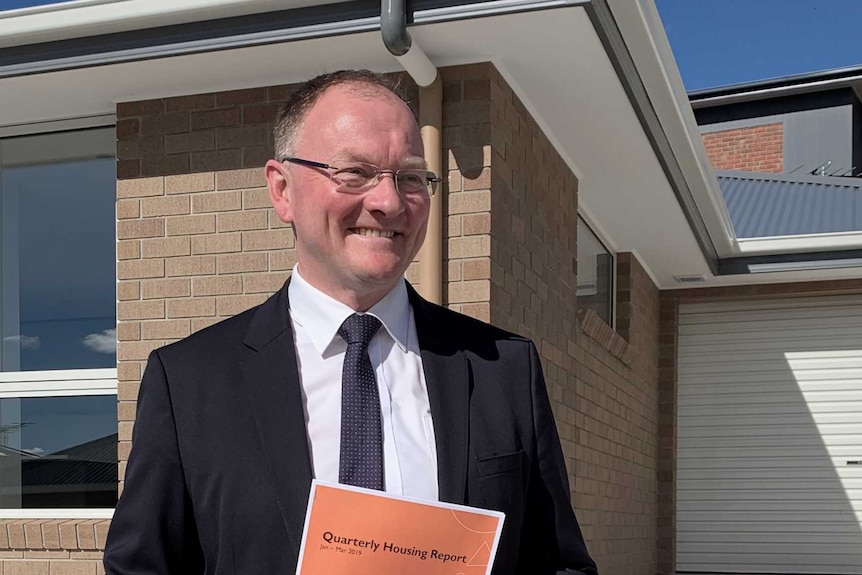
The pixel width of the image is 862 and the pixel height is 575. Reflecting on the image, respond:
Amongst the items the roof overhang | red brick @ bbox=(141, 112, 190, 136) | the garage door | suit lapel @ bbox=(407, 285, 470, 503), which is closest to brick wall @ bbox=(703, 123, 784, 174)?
the garage door

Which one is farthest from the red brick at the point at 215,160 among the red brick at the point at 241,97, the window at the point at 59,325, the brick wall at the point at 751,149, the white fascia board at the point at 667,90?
the brick wall at the point at 751,149

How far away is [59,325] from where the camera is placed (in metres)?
5.70

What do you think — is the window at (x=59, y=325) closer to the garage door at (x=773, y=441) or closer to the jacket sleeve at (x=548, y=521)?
the jacket sleeve at (x=548, y=521)

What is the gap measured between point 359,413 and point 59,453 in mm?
4335

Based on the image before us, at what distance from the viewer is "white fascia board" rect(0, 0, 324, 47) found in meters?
4.34

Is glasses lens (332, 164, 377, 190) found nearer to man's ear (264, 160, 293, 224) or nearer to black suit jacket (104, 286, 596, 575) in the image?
man's ear (264, 160, 293, 224)

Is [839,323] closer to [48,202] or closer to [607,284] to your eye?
[607,284]

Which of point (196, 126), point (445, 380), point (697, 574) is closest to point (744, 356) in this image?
point (697, 574)

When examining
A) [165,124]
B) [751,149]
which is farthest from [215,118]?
[751,149]

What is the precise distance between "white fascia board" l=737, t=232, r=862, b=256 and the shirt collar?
822cm

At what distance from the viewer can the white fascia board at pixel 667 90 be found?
471 cm

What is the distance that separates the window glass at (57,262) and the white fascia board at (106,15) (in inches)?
45.4

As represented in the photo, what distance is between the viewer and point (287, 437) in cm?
168

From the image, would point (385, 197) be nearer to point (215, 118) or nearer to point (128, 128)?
point (215, 118)
